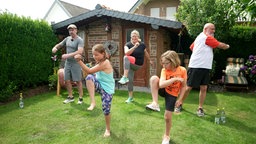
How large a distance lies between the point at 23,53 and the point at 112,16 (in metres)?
3.51

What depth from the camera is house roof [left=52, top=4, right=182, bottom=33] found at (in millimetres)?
7297

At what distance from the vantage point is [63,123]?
167 inches

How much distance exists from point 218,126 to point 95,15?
6384 millimetres

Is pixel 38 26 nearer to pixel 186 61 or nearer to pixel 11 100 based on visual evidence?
pixel 11 100

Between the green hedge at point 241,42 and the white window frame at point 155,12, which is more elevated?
the white window frame at point 155,12

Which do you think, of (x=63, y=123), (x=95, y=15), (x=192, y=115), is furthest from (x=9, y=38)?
(x=192, y=115)

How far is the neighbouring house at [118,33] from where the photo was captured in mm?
8295

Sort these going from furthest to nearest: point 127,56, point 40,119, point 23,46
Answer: point 23,46
point 127,56
point 40,119

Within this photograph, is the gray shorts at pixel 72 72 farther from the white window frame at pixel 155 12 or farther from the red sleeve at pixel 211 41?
the white window frame at pixel 155 12

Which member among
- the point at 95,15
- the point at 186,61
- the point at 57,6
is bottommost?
the point at 186,61

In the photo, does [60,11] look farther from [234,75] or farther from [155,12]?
[234,75]

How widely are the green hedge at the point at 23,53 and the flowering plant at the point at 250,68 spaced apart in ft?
25.6

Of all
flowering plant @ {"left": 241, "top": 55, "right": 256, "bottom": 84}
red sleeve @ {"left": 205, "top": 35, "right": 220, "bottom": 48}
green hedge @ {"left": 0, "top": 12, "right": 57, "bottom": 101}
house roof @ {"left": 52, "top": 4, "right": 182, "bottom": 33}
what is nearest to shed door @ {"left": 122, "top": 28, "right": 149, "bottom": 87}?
house roof @ {"left": 52, "top": 4, "right": 182, "bottom": 33}

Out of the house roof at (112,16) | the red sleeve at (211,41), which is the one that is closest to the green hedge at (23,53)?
the house roof at (112,16)
